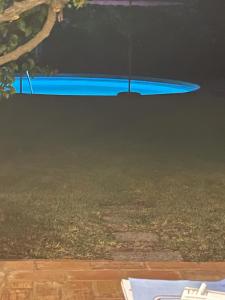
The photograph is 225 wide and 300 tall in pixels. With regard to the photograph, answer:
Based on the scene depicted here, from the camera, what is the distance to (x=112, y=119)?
9.77 m

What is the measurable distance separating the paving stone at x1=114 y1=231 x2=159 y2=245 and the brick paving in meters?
0.50

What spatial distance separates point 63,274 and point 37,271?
16cm

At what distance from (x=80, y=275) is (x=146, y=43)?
16.3m

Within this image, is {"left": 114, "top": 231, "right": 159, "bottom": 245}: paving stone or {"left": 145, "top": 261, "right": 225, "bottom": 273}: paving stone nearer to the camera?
{"left": 145, "top": 261, "right": 225, "bottom": 273}: paving stone

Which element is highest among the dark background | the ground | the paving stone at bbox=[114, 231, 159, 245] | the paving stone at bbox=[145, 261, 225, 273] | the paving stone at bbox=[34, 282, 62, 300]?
the dark background

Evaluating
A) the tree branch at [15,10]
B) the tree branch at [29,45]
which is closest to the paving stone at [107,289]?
the tree branch at [29,45]

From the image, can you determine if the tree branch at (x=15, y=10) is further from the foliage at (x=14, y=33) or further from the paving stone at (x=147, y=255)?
the paving stone at (x=147, y=255)

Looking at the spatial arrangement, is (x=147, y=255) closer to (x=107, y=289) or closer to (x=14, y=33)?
(x=107, y=289)

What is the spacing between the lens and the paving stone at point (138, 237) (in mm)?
4207

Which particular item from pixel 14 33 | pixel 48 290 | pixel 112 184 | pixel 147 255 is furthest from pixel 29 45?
pixel 112 184

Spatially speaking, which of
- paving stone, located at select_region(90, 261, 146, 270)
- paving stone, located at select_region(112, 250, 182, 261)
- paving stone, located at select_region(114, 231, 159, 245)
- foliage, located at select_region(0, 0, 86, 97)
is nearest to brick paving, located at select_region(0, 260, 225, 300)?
paving stone, located at select_region(90, 261, 146, 270)

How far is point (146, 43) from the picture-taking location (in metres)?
19.1

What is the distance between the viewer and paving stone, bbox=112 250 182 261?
12.6 feet

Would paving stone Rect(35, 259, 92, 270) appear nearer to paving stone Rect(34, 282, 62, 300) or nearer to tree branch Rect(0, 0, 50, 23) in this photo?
paving stone Rect(34, 282, 62, 300)
